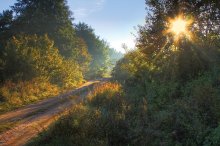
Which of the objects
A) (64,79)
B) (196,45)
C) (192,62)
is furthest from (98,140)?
(64,79)

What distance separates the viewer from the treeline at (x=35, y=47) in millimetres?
25828

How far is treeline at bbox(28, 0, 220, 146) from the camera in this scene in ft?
27.8

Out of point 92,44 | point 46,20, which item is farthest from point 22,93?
point 92,44

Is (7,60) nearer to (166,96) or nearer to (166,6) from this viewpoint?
(166,6)

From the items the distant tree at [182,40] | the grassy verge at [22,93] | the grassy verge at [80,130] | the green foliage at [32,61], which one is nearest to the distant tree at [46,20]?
the green foliage at [32,61]

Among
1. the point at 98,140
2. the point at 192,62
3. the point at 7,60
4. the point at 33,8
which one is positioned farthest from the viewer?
the point at 33,8

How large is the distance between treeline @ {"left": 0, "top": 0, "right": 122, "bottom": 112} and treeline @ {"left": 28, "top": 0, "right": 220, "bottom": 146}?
37.5 feet

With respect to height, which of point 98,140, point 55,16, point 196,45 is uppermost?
point 55,16

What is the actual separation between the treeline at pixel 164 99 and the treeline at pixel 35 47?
451 inches

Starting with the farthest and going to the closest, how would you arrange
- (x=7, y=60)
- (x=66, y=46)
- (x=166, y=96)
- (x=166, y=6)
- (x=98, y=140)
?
1. (x=66, y=46)
2. (x=7, y=60)
3. (x=166, y=6)
4. (x=166, y=96)
5. (x=98, y=140)

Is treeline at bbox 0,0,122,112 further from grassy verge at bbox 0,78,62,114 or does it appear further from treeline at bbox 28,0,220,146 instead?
treeline at bbox 28,0,220,146

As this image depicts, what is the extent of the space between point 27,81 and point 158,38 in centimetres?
1401

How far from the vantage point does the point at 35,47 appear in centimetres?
3086

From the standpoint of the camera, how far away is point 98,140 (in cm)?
849
